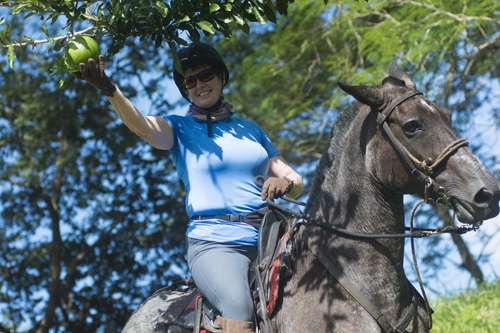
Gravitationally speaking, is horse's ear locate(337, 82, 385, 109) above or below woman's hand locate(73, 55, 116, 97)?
below

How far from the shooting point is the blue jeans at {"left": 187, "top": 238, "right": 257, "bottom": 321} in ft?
13.5

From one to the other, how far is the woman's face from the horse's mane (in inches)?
34.0

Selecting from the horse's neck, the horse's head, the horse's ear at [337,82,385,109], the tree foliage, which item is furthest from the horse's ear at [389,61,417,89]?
the tree foliage

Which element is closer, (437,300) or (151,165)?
(437,300)

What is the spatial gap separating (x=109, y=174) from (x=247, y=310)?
349 inches

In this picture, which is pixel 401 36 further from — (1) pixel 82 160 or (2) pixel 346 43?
(1) pixel 82 160

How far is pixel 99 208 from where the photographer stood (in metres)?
12.7

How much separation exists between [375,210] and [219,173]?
97 cm

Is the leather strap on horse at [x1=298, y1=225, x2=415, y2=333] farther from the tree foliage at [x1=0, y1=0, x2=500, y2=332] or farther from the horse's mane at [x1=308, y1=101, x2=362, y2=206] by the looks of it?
the tree foliage at [x1=0, y1=0, x2=500, y2=332]

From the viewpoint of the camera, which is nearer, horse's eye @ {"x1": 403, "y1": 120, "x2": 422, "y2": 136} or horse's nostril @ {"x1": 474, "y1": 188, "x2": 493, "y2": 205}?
horse's nostril @ {"x1": 474, "y1": 188, "x2": 493, "y2": 205}

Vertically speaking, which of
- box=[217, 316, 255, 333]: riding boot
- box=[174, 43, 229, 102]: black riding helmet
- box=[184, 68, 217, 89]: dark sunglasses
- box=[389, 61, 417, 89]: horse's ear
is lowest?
box=[217, 316, 255, 333]: riding boot

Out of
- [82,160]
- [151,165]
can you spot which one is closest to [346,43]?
[151,165]

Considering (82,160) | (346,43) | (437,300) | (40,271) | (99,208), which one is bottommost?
(437,300)

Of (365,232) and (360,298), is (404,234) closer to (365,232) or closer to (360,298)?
(365,232)
